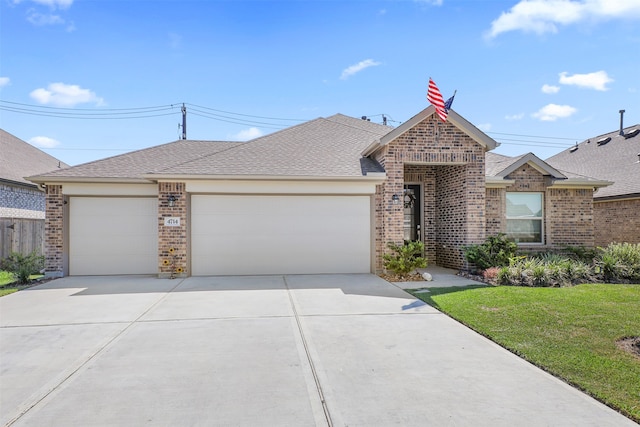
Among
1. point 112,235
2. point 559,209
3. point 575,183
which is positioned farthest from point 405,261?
point 112,235

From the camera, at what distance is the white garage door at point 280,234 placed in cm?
1005

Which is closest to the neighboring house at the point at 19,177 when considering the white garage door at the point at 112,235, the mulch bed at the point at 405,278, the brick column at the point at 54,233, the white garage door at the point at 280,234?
the brick column at the point at 54,233

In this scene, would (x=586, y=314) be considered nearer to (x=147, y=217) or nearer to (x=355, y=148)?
(x=355, y=148)

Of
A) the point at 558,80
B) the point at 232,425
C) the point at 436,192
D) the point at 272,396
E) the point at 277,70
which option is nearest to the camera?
the point at 232,425

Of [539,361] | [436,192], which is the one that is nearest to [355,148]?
[436,192]

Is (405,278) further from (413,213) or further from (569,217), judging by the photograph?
(569,217)

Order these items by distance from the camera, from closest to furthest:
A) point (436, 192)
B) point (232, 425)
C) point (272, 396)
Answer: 1. point (232, 425)
2. point (272, 396)
3. point (436, 192)

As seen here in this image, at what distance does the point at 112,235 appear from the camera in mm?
10344

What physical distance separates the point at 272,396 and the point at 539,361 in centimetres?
299

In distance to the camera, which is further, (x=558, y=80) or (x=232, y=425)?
(x=558, y=80)

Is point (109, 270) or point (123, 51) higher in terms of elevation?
point (123, 51)

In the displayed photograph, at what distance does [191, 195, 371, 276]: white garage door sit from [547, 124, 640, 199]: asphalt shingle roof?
9859 mm

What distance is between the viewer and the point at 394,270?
9.21m

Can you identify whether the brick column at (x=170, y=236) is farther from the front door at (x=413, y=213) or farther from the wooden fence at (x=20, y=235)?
the front door at (x=413, y=213)
